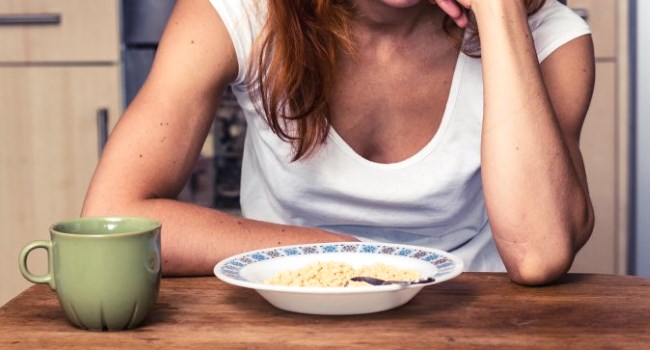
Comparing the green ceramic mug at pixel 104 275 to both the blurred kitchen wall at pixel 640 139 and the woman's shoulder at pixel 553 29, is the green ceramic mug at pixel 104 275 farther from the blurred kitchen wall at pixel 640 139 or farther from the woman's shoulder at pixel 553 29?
the blurred kitchen wall at pixel 640 139

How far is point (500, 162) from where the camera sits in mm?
1039

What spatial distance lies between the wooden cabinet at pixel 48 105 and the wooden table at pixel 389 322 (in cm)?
138

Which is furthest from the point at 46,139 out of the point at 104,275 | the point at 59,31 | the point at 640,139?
the point at 104,275

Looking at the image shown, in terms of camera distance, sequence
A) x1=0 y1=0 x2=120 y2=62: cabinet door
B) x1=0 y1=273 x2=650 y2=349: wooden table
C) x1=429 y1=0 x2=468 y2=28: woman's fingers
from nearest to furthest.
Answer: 1. x1=0 y1=273 x2=650 y2=349: wooden table
2. x1=429 y1=0 x2=468 y2=28: woman's fingers
3. x1=0 y1=0 x2=120 y2=62: cabinet door

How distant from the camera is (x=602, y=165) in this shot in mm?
2262

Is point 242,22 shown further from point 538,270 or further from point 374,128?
point 538,270

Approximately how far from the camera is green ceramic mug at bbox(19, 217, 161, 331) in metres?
0.74

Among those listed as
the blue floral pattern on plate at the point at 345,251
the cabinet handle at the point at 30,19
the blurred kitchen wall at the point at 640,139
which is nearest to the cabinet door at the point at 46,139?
the cabinet handle at the point at 30,19

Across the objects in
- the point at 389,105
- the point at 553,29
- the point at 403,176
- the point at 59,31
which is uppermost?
the point at 59,31

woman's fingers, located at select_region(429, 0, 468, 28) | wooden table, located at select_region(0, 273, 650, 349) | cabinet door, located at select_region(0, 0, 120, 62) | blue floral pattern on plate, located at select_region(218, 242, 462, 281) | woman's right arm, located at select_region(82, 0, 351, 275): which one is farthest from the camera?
cabinet door, located at select_region(0, 0, 120, 62)

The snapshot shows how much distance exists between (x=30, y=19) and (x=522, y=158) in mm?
1544

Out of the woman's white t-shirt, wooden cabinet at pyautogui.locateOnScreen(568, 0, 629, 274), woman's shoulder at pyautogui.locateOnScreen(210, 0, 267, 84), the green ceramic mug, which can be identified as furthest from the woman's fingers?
wooden cabinet at pyautogui.locateOnScreen(568, 0, 629, 274)

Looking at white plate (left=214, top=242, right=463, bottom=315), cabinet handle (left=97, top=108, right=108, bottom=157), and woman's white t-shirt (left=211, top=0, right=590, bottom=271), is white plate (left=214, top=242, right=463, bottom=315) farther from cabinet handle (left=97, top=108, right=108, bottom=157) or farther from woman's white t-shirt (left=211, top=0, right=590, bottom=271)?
cabinet handle (left=97, top=108, right=108, bottom=157)

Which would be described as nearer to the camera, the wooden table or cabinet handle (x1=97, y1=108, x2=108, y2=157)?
the wooden table
